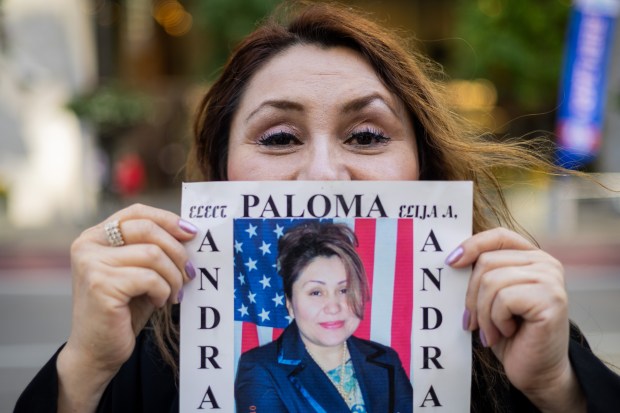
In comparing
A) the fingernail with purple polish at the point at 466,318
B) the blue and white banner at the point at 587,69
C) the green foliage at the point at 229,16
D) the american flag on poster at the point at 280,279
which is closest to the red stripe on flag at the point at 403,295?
the american flag on poster at the point at 280,279

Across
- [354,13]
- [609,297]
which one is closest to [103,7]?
[609,297]

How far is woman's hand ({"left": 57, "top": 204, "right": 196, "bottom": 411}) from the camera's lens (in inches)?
55.1

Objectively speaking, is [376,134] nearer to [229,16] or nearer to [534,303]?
[534,303]

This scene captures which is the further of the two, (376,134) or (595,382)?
(376,134)

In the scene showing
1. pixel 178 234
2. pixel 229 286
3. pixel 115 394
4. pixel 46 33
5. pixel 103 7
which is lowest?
pixel 115 394

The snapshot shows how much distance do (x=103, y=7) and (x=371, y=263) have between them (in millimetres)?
17869

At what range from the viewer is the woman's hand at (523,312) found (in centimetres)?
134

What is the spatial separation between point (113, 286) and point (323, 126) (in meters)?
0.63

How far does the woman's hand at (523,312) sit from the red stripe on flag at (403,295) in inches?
3.6

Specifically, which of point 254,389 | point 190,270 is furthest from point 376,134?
point 254,389

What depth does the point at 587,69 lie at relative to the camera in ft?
37.6

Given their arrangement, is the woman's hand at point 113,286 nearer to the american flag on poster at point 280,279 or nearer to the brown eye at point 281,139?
the american flag on poster at point 280,279

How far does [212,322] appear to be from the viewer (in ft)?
4.91

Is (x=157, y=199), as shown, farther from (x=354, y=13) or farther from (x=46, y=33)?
(x=354, y=13)
